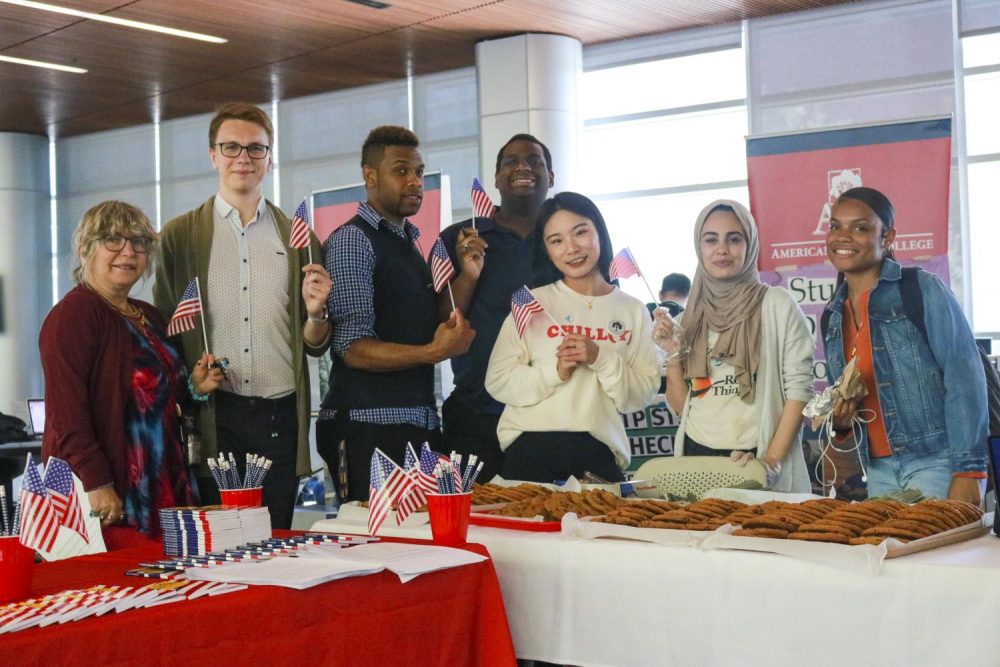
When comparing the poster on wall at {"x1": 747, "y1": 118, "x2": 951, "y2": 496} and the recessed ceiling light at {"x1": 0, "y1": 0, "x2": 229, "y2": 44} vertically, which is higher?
the recessed ceiling light at {"x1": 0, "y1": 0, "x2": 229, "y2": 44}

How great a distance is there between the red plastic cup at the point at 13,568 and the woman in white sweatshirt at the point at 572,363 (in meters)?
2.30

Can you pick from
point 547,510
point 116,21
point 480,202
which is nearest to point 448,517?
point 547,510

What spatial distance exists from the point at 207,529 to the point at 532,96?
7.01 meters

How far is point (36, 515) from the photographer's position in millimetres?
2041

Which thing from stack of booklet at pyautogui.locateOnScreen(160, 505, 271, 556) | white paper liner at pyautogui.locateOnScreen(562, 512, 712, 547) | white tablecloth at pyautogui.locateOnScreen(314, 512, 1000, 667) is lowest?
white tablecloth at pyautogui.locateOnScreen(314, 512, 1000, 667)

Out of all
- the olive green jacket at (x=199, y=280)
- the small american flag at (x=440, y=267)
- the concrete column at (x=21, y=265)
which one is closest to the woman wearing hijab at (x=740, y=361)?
the small american flag at (x=440, y=267)

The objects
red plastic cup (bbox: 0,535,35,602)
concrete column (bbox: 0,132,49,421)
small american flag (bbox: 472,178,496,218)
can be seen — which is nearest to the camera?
red plastic cup (bbox: 0,535,35,602)

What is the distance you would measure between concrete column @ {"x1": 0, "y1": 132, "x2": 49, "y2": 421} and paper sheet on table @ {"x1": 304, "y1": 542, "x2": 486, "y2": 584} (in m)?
11.2

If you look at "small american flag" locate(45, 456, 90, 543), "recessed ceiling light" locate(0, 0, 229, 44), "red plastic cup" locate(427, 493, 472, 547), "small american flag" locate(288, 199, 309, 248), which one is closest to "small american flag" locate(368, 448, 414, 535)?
"red plastic cup" locate(427, 493, 472, 547)

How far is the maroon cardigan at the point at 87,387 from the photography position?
121 inches

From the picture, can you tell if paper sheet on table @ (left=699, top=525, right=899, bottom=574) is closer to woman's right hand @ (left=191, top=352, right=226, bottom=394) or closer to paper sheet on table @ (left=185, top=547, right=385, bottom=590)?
paper sheet on table @ (left=185, top=547, right=385, bottom=590)

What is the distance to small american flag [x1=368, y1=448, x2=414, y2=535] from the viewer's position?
262 centimetres

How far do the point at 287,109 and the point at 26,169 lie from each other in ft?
11.8

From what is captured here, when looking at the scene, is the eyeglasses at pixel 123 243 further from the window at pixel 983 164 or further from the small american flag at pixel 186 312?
the window at pixel 983 164
